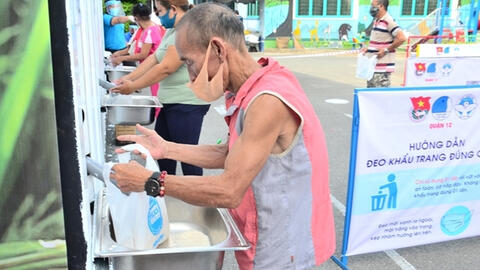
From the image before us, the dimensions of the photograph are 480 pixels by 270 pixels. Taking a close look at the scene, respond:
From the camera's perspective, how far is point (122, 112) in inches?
157

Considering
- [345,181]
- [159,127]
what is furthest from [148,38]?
[345,181]

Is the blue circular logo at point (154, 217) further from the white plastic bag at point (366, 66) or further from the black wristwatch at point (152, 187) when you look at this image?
the white plastic bag at point (366, 66)

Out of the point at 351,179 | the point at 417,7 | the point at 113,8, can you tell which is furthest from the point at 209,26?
the point at 417,7

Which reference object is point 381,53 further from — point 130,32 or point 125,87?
point 130,32

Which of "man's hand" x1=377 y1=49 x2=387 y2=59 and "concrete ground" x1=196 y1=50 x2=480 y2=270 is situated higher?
"man's hand" x1=377 y1=49 x2=387 y2=59

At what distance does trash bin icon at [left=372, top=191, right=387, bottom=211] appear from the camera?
3018mm

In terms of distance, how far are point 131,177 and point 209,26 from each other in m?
0.56

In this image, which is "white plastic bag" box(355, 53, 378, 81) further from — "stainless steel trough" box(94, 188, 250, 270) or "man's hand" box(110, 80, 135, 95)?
"stainless steel trough" box(94, 188, 250, 270)

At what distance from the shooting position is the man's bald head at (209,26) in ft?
4.97

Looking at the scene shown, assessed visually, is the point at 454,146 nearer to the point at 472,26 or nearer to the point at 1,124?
the point at 1,124

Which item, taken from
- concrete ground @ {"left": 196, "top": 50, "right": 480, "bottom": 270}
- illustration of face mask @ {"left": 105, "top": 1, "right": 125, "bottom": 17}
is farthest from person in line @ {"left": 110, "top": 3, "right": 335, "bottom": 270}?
illustration of face mask @ {"left": 105, "top": 1, "right": 125, "bottom": 17}

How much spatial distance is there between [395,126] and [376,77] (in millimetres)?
3523

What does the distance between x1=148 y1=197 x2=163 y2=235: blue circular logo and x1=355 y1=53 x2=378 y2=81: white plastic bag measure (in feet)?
16.2

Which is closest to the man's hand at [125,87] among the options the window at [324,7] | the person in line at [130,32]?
the person in line at [130,32]
